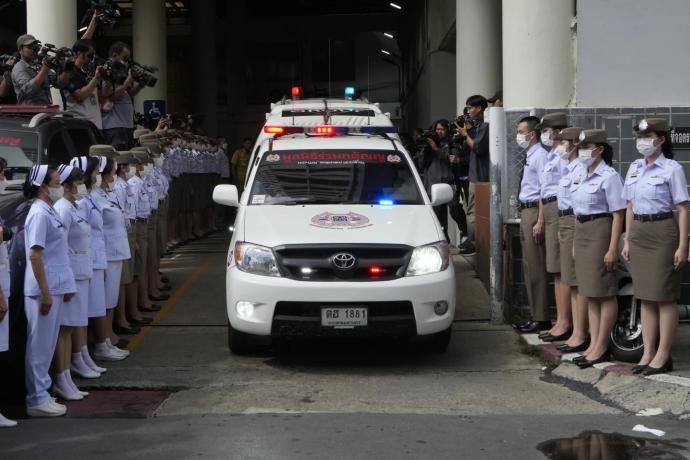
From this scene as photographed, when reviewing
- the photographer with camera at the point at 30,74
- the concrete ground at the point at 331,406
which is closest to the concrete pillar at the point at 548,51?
the concrete ground at the point at 331,406

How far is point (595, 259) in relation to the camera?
8.70m

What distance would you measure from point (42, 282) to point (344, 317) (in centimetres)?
253

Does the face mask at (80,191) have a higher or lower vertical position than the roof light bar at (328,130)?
lower

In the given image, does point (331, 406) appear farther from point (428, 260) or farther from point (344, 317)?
point (428, 260)

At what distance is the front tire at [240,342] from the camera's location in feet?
30.1

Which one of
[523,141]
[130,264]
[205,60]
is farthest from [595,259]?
[205,60]

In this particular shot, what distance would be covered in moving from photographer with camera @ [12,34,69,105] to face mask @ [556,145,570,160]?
5.53 metres

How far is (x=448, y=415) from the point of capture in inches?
288

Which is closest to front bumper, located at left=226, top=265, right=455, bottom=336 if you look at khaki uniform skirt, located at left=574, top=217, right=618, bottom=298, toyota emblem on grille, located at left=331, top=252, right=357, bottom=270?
toyota emblem on grille, located at left=331, top=252, right=357, bottom=270

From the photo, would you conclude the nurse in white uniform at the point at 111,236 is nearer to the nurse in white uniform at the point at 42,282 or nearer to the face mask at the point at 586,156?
the nurse in white uniform at the point at 42,282

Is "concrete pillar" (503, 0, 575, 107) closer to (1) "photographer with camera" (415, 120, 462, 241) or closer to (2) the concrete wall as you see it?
(2) the concrete wall

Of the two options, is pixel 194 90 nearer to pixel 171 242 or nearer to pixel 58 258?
pixel 171 242

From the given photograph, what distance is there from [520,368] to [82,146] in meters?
4.90

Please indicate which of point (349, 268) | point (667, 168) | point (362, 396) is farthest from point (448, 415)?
point (667, 168)
